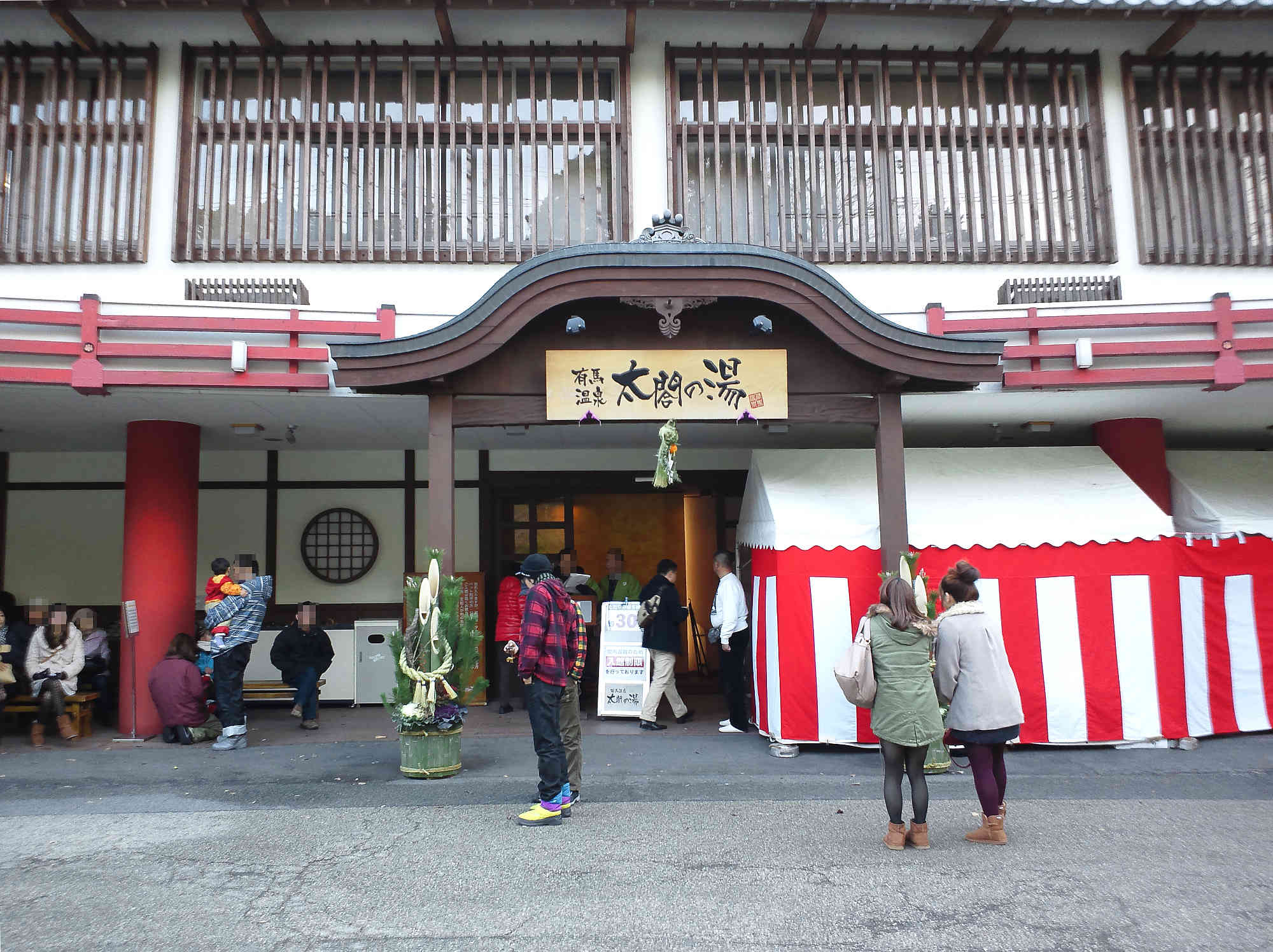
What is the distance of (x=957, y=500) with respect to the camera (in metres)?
8.35

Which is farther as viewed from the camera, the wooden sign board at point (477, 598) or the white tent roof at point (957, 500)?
the wooden sign board at point (477, 598)

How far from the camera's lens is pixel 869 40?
9477mm

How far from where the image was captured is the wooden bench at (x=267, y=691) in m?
10.3

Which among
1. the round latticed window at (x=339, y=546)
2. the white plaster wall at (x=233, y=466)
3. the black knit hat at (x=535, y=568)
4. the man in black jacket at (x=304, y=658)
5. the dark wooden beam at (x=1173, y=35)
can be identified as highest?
the dark wooden beam at (x=1173, y=35)

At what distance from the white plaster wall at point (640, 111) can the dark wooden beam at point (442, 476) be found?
1752 mm

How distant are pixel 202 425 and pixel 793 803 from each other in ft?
24.5

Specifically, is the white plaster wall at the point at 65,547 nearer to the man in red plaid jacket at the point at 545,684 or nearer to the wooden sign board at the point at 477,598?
the wooden sign board at the point at 477,598

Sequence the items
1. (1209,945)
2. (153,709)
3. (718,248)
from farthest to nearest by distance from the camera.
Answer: (153,709) < (718,248) < (1209,945)

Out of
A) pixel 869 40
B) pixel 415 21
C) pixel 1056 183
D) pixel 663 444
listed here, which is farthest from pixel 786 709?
pixel 415 21

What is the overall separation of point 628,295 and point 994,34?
18.1 ft

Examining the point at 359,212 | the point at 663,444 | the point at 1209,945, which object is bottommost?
the point at 1209,945

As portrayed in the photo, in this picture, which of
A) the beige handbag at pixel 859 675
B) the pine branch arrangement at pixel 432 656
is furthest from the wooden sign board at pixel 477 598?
the beige handbag at pixel 859 675

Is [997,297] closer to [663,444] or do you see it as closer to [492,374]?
[663,444]

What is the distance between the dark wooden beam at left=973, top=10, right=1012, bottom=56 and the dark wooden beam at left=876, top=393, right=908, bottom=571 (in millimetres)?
4562
